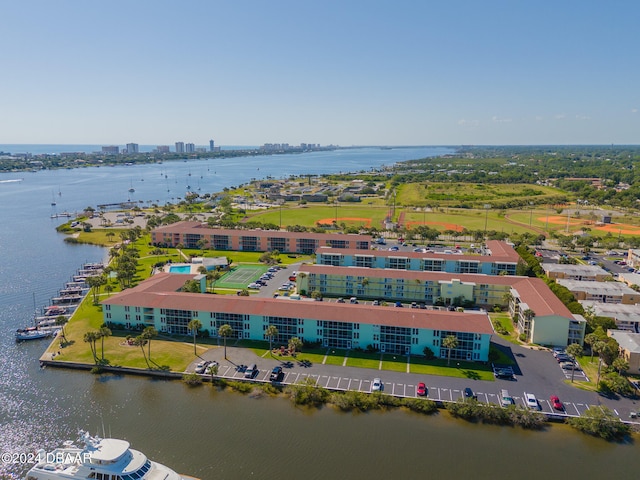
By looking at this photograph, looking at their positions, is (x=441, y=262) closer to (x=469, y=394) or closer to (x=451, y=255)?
(x=451, y=255)

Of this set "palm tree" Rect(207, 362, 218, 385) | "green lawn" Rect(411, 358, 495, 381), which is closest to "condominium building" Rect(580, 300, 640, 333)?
"green lawn" Rect(411, 358, 495, 381)

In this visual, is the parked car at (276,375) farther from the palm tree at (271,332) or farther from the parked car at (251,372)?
the palm tree at (271,332)

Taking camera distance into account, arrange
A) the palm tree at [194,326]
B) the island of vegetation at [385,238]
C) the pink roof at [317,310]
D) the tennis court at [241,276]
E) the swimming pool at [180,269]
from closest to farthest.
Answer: the island of vegetation at [385,238] < the pink roof at [317,310] < the palm tree at [194,326] < the tennis court at [241,276] < the swimming pool at [180,269]

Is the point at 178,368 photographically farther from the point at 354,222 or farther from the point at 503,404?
the point at 354,222

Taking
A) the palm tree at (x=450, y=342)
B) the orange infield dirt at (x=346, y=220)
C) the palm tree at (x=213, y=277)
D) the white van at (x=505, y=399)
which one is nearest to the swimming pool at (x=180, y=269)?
the palm tree at (x=213, y=277)

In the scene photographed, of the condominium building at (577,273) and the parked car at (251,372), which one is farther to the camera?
the condominium building at (577,273)

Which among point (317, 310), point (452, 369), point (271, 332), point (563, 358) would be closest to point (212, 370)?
point (271, 332)

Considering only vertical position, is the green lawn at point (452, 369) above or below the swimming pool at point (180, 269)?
below

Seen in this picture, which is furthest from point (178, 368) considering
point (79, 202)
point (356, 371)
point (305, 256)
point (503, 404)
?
point (79, 202)
